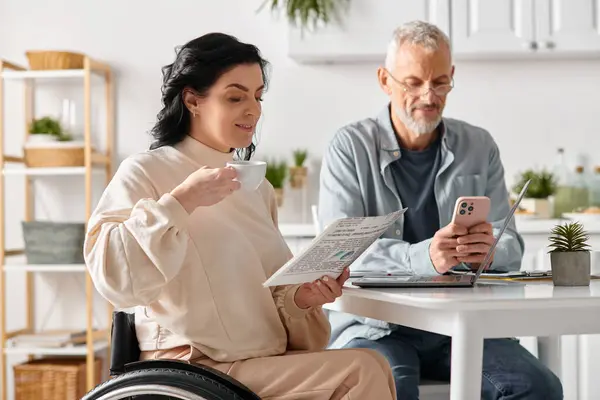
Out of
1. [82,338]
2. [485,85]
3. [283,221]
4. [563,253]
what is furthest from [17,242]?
[563,253]

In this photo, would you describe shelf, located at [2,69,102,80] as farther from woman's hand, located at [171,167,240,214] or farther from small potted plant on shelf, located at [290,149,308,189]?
woman's hand, located at [171,167,240,214]

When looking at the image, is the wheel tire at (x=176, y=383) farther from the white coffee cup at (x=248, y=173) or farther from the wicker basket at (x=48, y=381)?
the wicker basket at (x=48, y=381)

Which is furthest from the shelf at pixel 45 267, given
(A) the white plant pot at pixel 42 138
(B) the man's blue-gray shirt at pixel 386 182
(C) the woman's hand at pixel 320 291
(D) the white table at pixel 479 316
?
(D) the white table at pixel 479 316

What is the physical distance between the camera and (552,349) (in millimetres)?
2244

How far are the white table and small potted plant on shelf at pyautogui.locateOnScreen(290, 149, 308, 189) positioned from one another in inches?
97.6

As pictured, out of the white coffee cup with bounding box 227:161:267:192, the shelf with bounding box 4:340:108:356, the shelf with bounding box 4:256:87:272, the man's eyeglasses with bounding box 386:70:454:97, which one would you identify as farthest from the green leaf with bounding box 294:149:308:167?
the white coffee cup with bounding box 227:161:267:192

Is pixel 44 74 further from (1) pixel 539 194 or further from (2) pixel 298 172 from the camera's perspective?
(1) pixel 539 194

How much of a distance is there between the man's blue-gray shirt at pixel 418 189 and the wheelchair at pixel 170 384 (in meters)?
1.01

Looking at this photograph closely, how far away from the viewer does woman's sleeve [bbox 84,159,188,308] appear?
4.80ft

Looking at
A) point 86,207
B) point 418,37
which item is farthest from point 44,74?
point 418,37

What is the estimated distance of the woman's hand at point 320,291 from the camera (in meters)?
1.68

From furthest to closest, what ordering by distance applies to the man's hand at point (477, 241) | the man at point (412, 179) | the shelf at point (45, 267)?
the shelf at point (45, 267) → the man at point (412, 179) → the man's hand at point (477, 241)

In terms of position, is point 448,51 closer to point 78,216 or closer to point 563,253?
point 563,253

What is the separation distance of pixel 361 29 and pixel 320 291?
2.34 metres
